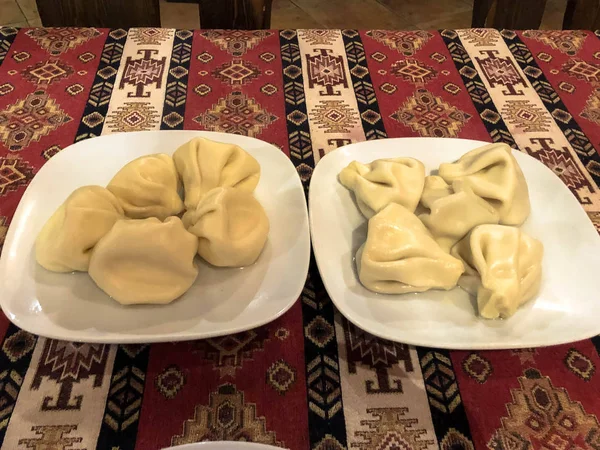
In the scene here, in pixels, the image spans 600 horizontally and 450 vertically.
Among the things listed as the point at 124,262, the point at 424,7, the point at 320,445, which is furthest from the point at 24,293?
the point at 424,7

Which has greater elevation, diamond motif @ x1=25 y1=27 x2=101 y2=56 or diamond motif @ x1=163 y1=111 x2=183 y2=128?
diamond motif @ x1=25 y1=27 x2=101 y2=56

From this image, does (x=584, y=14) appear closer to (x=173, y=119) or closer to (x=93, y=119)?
(x=173, y=119)

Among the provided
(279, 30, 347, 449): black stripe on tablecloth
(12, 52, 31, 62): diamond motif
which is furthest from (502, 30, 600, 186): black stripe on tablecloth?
(12, 52, 31, 62): diamond motif

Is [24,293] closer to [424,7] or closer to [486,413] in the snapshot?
[486,413]

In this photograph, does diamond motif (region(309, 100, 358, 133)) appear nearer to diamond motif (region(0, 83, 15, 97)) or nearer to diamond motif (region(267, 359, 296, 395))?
Result: diamond motif (region(267, 359, 296, 395))

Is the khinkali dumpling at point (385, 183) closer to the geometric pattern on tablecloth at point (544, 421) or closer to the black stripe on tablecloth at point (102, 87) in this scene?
the geometric pattern on tablecloth at point (544, 421)

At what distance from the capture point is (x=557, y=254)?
74 cm

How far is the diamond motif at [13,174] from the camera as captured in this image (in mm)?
868

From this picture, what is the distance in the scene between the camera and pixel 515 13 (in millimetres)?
1547

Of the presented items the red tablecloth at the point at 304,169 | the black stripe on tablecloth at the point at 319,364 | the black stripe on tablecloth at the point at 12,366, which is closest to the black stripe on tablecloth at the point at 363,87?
the red tablecloth at the point at 304,169

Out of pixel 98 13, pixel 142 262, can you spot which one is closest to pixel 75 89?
pixel 98 13

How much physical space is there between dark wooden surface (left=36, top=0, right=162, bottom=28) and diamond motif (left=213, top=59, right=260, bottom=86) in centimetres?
38

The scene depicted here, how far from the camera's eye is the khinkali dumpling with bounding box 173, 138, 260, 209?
75 centimetres

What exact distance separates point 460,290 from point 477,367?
107mm
